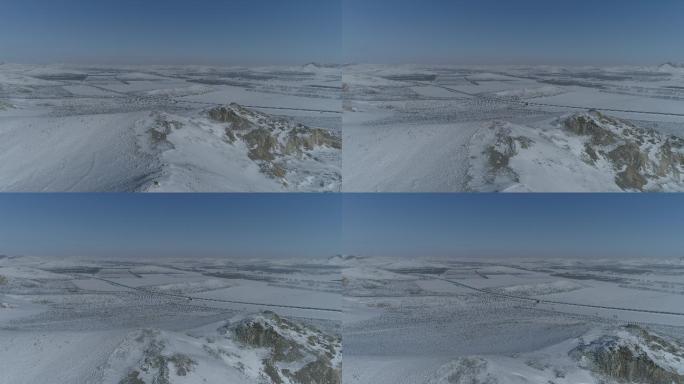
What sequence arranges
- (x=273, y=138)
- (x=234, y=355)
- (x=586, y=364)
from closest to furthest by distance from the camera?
(x=586, y=364) < (x=234, y=355) < (x=273, y=138)

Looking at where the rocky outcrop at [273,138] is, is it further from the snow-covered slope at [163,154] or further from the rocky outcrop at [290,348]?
the rocky outcrop at [290,348]

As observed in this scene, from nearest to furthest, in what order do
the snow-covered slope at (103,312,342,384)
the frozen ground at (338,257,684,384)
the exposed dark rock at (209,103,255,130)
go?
1. the snow-covered slope at (103,312,342,384)
2. the frozen ground at (338,257,684,384)
3. the exposed dark rock at (209,103,255,130)

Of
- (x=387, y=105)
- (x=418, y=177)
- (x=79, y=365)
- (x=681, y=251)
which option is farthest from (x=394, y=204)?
(x=79, y=365)

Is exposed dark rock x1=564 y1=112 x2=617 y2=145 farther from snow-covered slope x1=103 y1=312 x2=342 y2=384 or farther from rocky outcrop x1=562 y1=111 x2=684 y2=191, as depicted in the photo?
snow-covered slope x1=103 y1=312 x2=342 y2=384

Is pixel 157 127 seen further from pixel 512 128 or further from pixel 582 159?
pixel 582 159

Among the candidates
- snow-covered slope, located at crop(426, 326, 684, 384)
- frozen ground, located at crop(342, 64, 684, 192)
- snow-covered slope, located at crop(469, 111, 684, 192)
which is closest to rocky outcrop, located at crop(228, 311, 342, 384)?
snow-covered slope, located at crop(426, 326, 684, 384)

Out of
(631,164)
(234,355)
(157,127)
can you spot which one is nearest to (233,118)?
(157,127)
